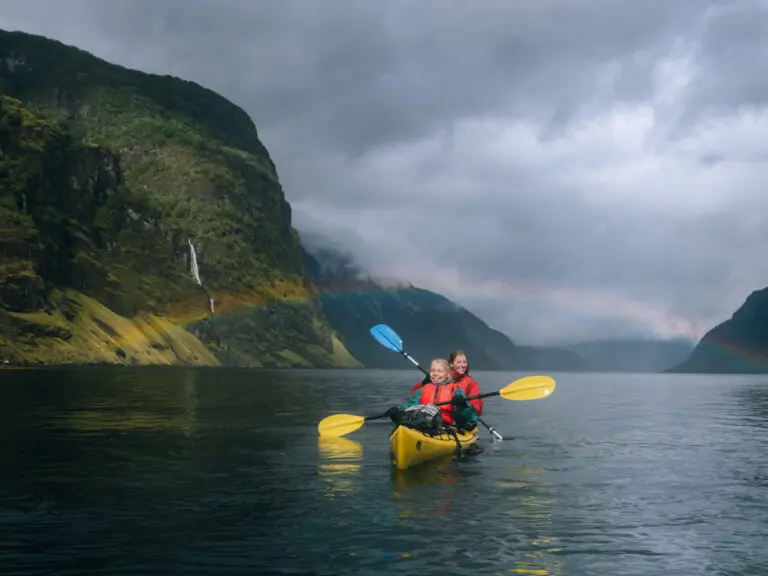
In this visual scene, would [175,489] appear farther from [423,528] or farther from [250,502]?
[423,528]

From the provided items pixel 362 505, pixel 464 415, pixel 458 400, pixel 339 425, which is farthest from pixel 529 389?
pixel 362 505

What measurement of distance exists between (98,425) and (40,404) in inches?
646

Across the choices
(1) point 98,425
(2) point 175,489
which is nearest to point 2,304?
(1) point 98,425

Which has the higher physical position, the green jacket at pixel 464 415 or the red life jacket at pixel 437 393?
the red life jacket at pixel 437 393

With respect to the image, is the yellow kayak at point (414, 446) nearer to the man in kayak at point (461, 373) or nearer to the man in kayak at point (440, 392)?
the man in kayak at point (440, 392)

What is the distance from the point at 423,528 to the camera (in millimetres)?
15773

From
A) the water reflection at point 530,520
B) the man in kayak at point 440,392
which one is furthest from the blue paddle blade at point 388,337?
the water reflection at point 530,520

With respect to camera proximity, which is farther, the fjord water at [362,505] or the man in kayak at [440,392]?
the man in kayak at [440,392]

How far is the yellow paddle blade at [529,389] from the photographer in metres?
30.5

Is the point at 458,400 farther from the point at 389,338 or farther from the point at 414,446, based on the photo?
the point at 389,338

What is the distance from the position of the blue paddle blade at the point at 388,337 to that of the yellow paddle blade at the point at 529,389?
6.86 meters

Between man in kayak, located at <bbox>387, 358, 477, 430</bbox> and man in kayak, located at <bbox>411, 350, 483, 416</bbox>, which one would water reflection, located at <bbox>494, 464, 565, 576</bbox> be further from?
man in kayak, located at <bbox>411, 350, 483, 416</bbox>

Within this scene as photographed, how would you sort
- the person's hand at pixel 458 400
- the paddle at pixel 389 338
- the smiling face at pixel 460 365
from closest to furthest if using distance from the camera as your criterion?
1. the person's hand at pixel 458 400
2. the smiling face at pixel 460 365
3. the paddle at pixel 389 338

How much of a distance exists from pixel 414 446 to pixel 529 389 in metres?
8.08
